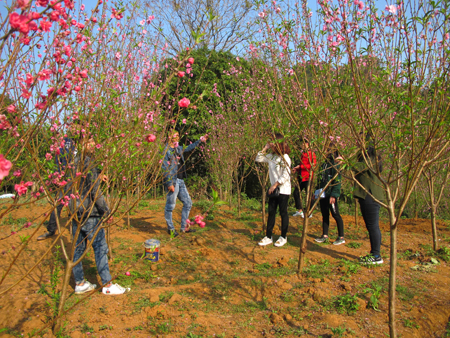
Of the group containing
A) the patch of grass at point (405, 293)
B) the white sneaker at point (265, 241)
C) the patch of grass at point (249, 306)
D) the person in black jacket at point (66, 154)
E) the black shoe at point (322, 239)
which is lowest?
the patch of grass at point (249, 306)

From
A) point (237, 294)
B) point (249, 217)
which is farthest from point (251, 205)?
point (237, 294)

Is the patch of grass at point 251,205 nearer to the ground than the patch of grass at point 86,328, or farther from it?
farther from it

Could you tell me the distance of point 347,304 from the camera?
3.29m

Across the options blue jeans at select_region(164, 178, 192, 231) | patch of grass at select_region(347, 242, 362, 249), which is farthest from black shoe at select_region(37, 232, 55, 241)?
patch of grass at select_region(347, 242, 362, 249)

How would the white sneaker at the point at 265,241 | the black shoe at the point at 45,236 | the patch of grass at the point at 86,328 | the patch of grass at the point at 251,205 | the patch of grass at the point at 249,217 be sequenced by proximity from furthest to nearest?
the patch of grass at the point at 251,205 < the patch of grass at the point at 249,217 < the white sneaker at the point at 265,241 < the black shoe at the point at 45,236 < the patch of grass at the point at 86,328

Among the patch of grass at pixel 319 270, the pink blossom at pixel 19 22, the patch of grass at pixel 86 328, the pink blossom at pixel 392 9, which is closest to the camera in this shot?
the pink blossom at pixel 19 22

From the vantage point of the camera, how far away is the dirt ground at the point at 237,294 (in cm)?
292

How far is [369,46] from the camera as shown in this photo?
2652 millimetres

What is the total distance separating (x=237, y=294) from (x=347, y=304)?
3.90 ft

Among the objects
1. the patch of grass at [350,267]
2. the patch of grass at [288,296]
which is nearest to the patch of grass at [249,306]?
the patch of grass at [288,296]

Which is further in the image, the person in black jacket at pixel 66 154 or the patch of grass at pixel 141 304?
the patch of grass at pixel 141 304

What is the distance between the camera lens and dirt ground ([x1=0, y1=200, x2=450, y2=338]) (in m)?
2.92

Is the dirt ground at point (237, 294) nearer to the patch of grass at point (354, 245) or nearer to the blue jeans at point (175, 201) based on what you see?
the patch of grass at point (354, 245)

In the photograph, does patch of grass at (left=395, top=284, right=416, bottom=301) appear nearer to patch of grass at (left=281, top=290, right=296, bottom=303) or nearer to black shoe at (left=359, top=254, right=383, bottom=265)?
black shoe at (left=359, top=254, right=383, bottom=265)
